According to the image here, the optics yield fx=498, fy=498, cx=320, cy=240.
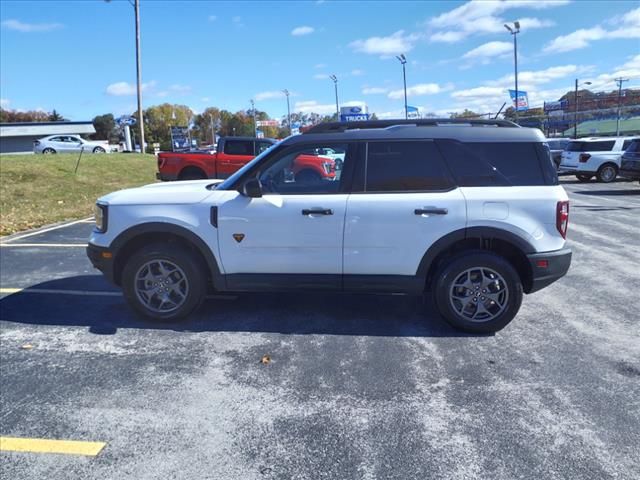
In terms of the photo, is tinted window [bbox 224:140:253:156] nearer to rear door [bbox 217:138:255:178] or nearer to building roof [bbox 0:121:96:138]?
rear door [bbox 217:138:255:178]

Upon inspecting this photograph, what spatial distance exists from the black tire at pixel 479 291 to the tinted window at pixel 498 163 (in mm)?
669

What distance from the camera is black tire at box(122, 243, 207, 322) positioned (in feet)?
15.3

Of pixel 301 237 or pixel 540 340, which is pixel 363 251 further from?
pixel 540 340

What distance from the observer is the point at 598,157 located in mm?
19641

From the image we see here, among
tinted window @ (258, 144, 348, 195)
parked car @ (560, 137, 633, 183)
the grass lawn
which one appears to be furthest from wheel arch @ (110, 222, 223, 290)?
parked car @ (560, 137, 633, 183)

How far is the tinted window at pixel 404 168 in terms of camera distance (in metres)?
4.45

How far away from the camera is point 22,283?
623cm

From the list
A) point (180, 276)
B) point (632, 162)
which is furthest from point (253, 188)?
point (632, 162)

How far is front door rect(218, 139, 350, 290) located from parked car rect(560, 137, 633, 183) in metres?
18.6

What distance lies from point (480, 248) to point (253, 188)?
2108 mm

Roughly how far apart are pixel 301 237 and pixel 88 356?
6.70 feet

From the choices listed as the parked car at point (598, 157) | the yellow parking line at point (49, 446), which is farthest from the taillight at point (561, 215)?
the parked car at point (598, 157)

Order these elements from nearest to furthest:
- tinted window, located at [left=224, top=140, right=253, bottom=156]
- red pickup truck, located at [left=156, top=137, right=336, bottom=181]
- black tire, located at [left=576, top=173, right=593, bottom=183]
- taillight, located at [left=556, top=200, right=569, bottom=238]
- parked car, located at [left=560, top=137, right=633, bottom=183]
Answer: taillight, located at [left=556, top=200, right=569, bottom=238]
red pickup truck, located at [left=156, top=137, right=336, bottom=181]
tinted window, located at [left=224, top=140, right=253, bottom=156]
parked car, located at [left=560, top=137, right=633, bottom=183]
black tire, located at [left=576, top=173, right=593, bottom=183]

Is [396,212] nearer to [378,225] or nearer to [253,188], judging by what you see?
[378,225]
